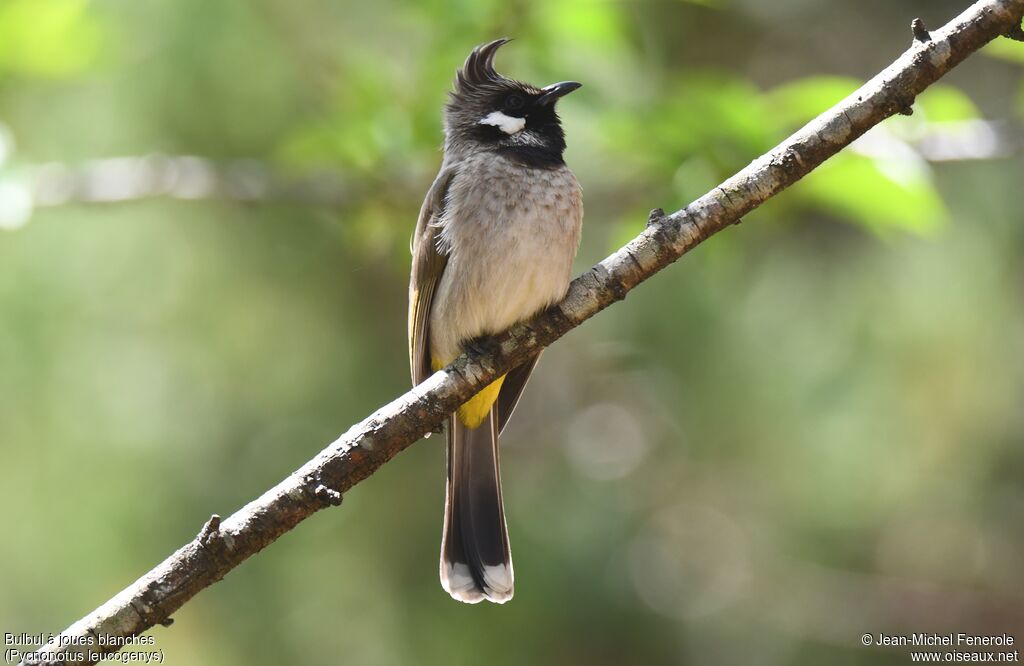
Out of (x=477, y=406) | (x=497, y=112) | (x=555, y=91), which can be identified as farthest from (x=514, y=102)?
(x=477, y=406)

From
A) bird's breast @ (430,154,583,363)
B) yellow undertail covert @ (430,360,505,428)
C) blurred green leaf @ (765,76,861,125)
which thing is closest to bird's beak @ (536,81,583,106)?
bird's breast @ (430,154,583,363)

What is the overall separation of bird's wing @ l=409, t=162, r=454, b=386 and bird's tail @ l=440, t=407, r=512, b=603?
0.26 metres

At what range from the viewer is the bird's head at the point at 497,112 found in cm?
378

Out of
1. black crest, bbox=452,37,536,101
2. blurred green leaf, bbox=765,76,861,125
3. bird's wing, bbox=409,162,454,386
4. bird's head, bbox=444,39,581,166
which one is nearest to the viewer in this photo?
blurred green leaf, bbox=765,76,861,125

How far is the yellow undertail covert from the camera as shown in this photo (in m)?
3.64

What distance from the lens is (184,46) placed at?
474 centimetres

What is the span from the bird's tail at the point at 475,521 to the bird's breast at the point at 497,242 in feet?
1.10

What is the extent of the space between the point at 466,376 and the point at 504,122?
1.41m

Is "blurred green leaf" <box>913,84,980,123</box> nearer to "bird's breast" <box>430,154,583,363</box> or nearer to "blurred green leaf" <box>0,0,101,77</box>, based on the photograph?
"bird's breast" <box>430,154,583,363</box>

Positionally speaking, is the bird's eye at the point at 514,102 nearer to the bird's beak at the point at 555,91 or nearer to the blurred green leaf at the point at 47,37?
the bird's beak at the point at 555,91

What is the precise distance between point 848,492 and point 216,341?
268 centimetres

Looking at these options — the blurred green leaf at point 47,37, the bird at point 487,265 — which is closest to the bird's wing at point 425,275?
the bird at point 487,265

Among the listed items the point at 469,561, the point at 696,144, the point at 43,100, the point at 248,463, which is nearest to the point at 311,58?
the point at 43,100

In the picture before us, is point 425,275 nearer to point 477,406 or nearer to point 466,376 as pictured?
point 477,406
